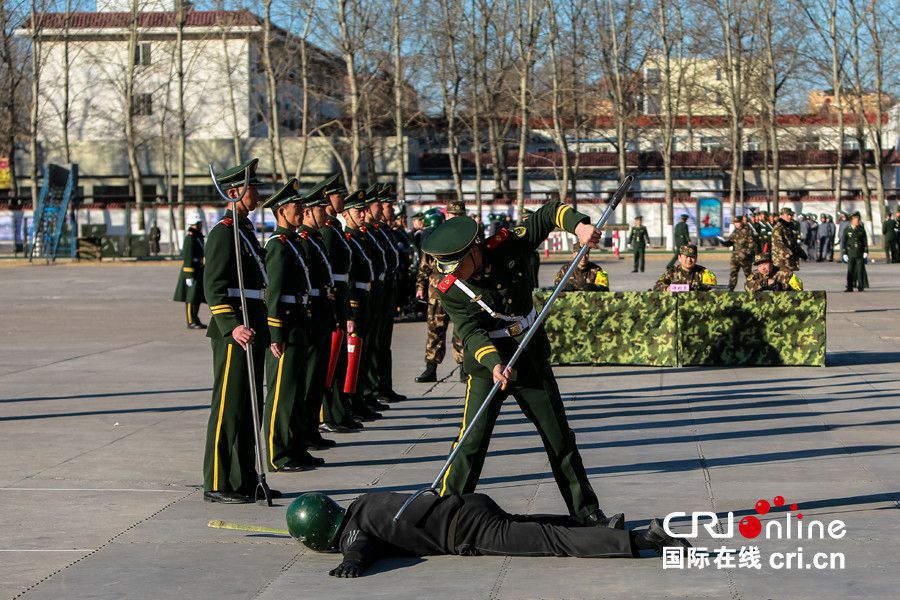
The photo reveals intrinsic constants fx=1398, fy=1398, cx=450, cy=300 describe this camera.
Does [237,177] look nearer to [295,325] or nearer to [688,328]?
[295,325]

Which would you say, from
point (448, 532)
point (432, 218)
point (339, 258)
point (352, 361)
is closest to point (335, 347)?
point (352, 361)

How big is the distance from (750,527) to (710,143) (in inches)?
3182

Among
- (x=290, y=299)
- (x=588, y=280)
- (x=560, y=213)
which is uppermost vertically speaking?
(x=560, y=213)

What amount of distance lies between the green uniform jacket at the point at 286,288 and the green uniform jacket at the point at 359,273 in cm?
246

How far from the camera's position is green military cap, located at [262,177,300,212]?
34.4ft

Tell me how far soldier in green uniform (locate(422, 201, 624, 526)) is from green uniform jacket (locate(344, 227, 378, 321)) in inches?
198

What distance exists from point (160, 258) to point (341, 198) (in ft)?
136

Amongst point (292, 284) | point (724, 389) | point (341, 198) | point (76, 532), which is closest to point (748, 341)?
point (724, 389)

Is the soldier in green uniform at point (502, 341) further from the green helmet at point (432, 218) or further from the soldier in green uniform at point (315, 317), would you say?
the green helmet at point (432, 218)

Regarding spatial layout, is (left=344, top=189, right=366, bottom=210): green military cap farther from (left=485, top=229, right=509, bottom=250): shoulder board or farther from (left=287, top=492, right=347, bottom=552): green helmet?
(left=287, top=492, right=347, bottom=552): green helmet

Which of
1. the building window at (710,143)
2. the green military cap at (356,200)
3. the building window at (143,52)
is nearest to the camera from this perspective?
the green military cap at (356,200)

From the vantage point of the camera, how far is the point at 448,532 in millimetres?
7355

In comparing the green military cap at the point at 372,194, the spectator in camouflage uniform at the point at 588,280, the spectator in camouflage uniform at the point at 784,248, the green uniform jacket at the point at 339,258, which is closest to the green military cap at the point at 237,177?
the green uniform jacket at the point at 339,258

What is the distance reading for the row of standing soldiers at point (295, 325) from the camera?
30.1 feet
